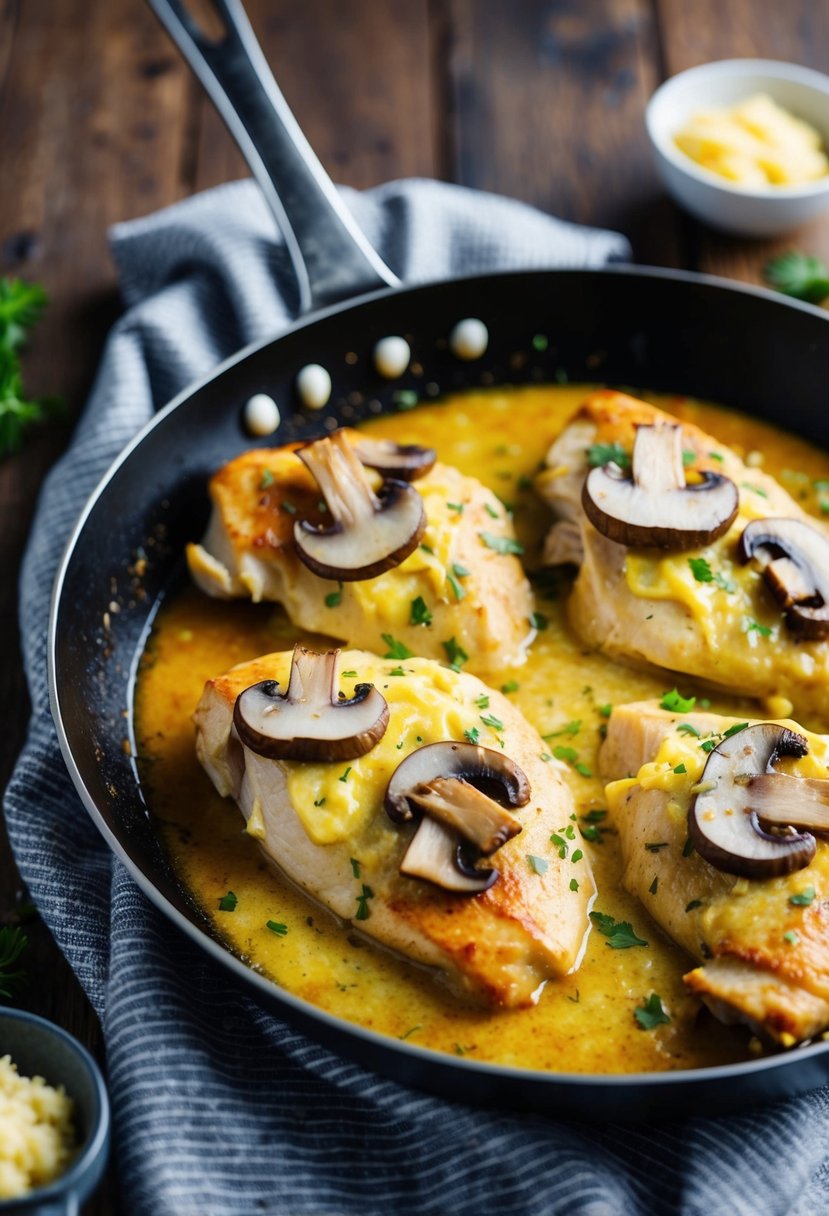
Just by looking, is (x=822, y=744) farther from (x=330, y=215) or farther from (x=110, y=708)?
(x=330, y=215)

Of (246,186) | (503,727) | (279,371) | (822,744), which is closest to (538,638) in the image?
(503,727)

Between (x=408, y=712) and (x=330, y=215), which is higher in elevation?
(x=330, y=215)

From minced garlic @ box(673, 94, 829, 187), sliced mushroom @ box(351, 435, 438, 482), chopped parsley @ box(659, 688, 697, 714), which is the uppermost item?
minced garlic @ box(673, 94, 829, 187)

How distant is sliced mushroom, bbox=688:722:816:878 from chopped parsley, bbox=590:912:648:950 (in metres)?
0.36

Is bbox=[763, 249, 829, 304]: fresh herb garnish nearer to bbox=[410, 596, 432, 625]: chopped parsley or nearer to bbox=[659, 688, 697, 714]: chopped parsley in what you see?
bbox=[659, 688, 697, 714]: chopped parsley

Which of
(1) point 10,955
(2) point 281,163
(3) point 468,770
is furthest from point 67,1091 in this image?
(2) point 281,163

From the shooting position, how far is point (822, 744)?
12.5ft

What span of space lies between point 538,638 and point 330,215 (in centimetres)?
182

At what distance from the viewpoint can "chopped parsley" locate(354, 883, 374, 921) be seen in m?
3.64

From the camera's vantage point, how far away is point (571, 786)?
13.7 feet

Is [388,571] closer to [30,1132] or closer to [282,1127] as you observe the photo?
[282,1127]

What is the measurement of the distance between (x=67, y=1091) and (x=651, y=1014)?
1499mm

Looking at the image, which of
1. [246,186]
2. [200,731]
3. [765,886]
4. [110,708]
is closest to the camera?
[765,886]

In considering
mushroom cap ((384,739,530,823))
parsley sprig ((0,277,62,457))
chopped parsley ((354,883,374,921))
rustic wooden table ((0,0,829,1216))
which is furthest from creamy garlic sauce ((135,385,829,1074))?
rustic wooden table ((0,0,829,1216))
